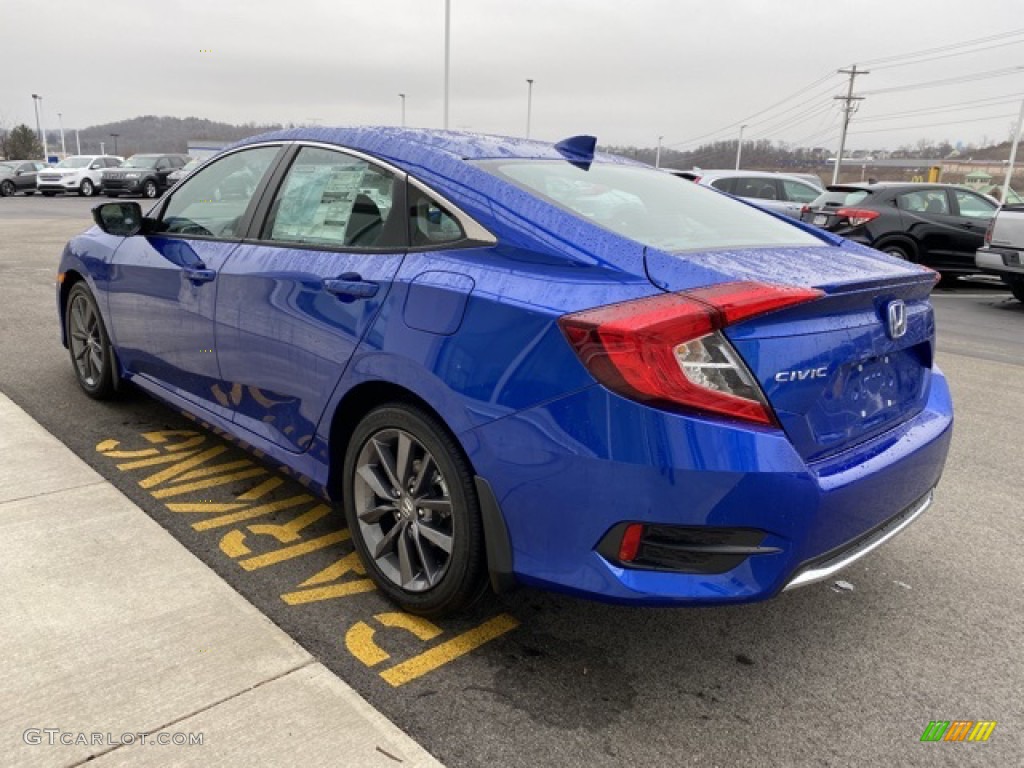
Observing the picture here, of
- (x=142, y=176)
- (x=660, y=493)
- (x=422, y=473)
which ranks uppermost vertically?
(x=142, y=176)

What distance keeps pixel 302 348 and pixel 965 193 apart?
12.7 m

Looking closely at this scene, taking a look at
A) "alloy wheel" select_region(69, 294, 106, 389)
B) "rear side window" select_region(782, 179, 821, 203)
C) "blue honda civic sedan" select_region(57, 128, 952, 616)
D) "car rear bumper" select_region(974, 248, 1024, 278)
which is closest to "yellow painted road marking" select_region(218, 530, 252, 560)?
"blue honda civic sedan" select_region(57, 128, 952, 616)

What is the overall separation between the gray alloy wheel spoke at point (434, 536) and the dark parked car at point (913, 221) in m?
10.8

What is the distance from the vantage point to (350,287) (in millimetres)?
2660

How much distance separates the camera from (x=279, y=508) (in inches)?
137

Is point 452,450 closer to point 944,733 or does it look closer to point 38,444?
point 944,733

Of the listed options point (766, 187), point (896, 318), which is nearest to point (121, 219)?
point (896, 318)

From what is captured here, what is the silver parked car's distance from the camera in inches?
530

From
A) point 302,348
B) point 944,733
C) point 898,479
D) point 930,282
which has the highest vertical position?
point 930,282

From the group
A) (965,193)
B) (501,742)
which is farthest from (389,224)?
(965,193)

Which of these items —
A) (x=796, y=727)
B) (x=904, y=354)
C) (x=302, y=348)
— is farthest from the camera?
(x=302, y=348)

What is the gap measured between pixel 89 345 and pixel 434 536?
3171 mm

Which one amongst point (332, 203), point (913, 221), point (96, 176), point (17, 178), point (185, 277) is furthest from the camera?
point (96, 176)

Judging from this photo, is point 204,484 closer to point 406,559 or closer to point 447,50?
point 406,559
